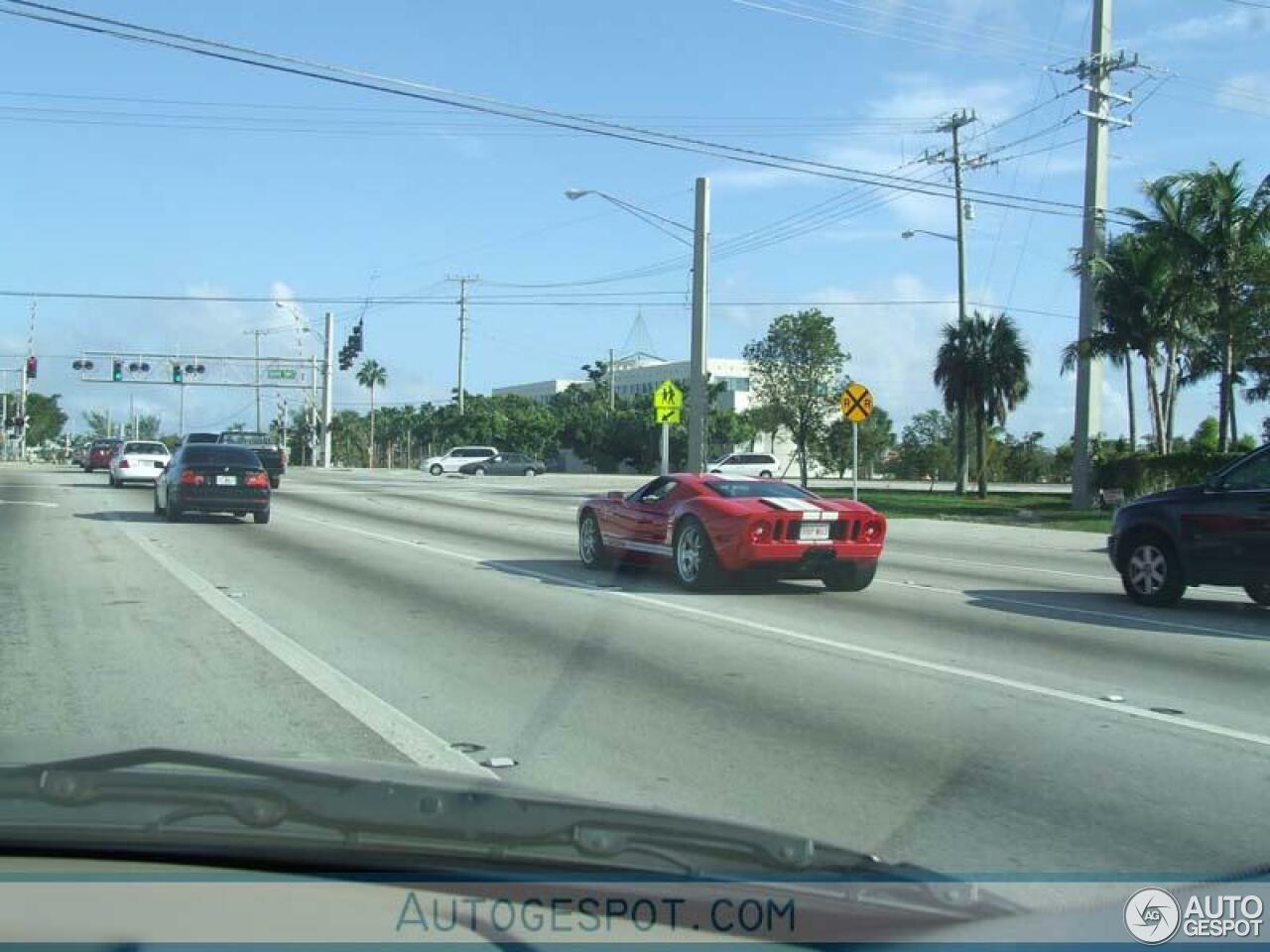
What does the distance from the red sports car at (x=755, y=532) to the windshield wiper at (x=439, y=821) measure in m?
9.70

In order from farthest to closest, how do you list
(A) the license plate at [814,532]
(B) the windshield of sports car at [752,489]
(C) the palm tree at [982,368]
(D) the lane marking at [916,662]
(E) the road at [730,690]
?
1. (C) the palm tree at [982,368]
2. (B) the windshield of sports car at [752,489]
3. (A) the license plate at [814,532]
4. (D) the lane marking at [916,662]
5. (E) the road at [730,690]

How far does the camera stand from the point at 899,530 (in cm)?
2688

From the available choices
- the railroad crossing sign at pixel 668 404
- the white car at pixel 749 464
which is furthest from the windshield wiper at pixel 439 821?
the white car at pixel 749 464

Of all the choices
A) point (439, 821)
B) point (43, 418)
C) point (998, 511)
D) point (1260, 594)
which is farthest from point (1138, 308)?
point (43, 418)

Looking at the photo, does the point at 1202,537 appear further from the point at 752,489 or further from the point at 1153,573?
the point at 752,489

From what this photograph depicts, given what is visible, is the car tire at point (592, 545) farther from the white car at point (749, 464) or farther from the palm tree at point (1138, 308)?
the white car at point (749, 464)

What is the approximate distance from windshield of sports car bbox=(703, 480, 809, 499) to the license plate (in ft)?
2.36

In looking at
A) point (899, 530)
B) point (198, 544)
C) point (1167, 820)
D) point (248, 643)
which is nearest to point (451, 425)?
point (899, 530)

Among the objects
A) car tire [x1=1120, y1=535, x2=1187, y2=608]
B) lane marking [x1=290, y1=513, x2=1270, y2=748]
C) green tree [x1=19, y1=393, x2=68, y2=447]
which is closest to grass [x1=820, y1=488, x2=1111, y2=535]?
car tire [x1=1120, y1=535, x2=1187, y2=608]

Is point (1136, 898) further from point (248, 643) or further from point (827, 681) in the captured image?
point (248, 643)

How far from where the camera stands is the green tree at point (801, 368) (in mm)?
48781

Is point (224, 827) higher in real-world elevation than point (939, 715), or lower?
higher

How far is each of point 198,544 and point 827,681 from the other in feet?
43.2

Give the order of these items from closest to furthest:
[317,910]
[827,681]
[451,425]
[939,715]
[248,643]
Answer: [317,910] → [939,715] → [827,681] → [248,643] → [451,425]
